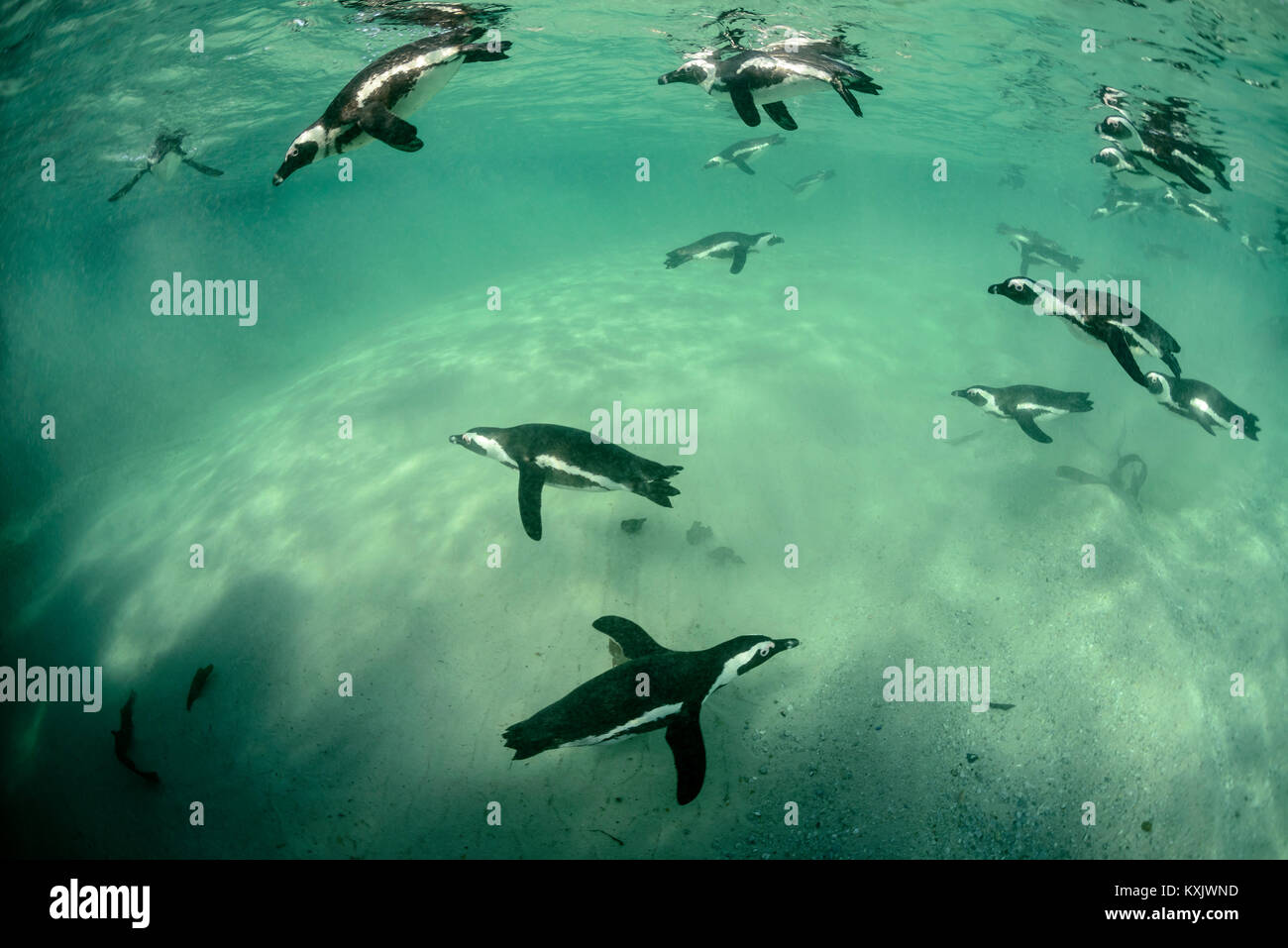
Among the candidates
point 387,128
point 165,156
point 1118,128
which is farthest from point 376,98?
point 165,156

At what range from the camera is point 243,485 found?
10.1 m

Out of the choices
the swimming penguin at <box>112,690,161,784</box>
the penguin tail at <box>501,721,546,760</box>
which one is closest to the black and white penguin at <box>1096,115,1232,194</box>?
the penguin tail at <box>501,721,546,760</box>

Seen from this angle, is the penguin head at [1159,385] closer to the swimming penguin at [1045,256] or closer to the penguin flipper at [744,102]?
the penguin flipper at [744,102]

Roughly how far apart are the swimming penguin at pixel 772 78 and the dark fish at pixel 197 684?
27.9ft

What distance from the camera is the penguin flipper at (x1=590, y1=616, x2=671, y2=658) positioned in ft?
14.5

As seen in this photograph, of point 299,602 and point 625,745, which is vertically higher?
point 625,745

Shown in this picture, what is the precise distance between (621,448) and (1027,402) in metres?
5.60

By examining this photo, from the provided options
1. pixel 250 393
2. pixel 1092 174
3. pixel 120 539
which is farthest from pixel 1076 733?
pixel 1092 174

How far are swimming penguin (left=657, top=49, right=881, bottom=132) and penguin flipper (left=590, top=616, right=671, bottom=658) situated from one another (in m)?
5.10

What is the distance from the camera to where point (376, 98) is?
4598 millimetres

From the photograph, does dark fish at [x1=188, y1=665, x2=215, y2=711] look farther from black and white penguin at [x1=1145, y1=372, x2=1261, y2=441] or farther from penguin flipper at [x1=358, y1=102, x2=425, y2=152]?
black and white penguin at [x1=1145, y1=372, x2=1261, y2=441]

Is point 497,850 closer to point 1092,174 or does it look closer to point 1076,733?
point 1076,733

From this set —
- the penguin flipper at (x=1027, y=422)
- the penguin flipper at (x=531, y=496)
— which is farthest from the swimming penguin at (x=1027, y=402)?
the penguin flipper at (x=531, y=496)

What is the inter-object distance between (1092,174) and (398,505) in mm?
52478
